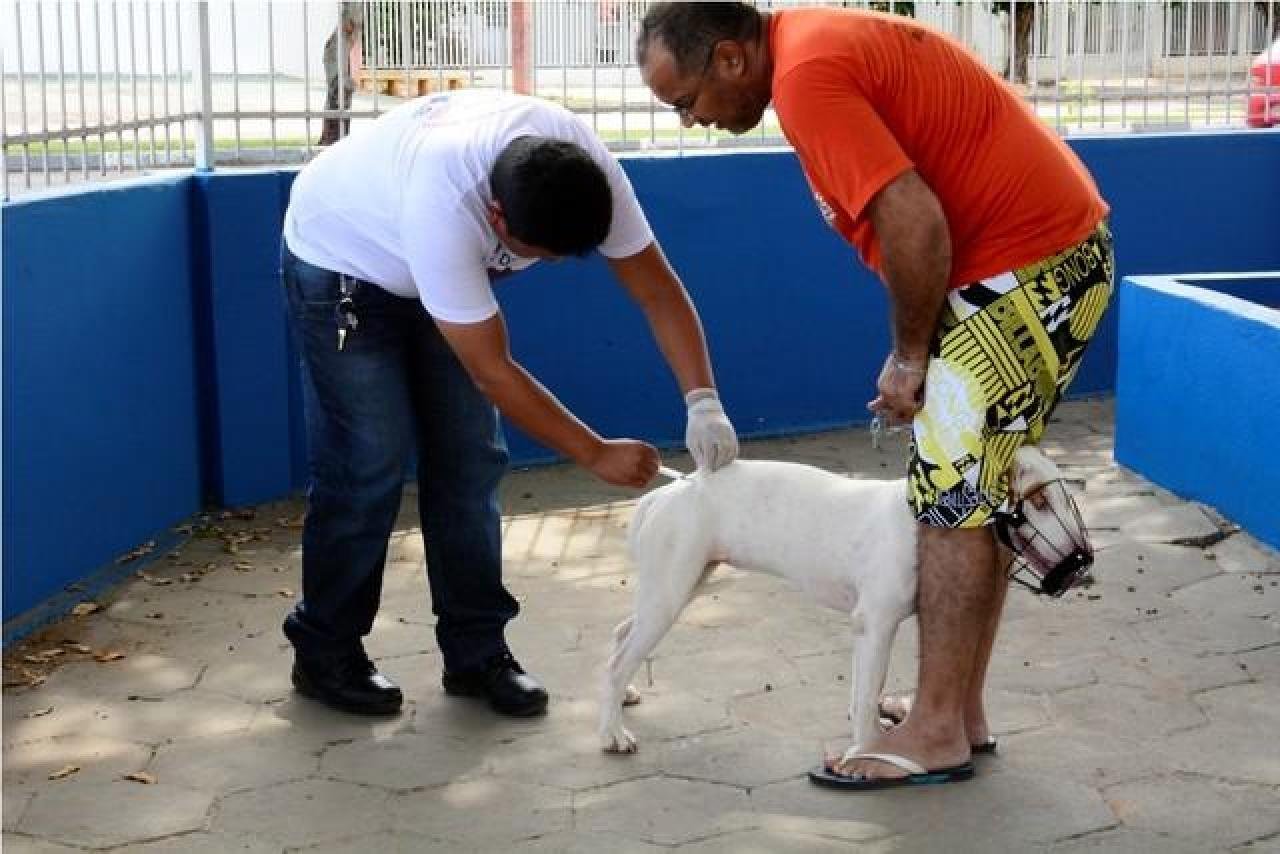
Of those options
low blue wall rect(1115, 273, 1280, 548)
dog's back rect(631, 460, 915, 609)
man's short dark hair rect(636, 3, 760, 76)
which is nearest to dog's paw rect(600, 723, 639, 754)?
dog's back rect(631, 460, 915, 609)

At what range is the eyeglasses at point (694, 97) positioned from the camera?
12.6 feet

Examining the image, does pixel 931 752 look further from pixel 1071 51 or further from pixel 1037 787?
pixel 1071 51

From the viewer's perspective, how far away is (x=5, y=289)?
16.7 feet

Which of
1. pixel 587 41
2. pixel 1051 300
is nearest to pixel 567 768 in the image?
pixel 1051 300

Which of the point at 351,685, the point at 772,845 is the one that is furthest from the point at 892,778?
the point at 351,685

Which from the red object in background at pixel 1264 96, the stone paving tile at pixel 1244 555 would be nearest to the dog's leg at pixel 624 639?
the stone paving tile at pixel 1244 555

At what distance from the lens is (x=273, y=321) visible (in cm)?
655

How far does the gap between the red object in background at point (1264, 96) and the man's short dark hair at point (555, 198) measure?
19.5 ft

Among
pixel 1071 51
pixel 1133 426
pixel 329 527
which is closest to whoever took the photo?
pixel 329 527

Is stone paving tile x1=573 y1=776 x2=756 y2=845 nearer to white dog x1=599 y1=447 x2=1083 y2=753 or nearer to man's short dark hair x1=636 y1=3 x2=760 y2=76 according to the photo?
white dog x1=599 y1=447 x2=1083 y2=753

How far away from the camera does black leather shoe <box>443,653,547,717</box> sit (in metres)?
4.59

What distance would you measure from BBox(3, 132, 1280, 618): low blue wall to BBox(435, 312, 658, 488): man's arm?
1.80 m

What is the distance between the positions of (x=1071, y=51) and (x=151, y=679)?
17.3 feet

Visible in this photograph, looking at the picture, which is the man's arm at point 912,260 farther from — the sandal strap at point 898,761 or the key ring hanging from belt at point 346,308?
the key ring hanging from belt at point 346,308
